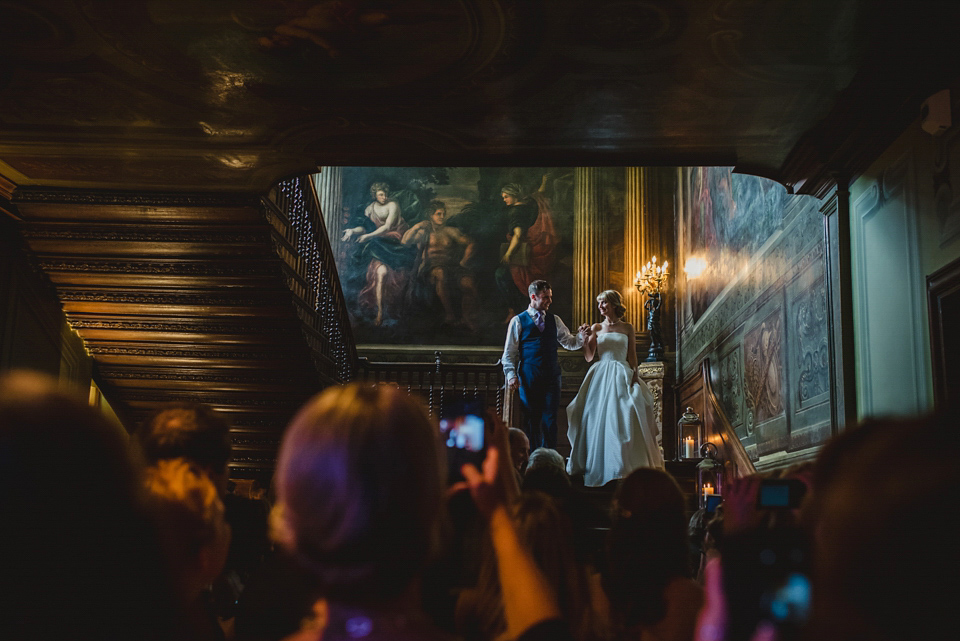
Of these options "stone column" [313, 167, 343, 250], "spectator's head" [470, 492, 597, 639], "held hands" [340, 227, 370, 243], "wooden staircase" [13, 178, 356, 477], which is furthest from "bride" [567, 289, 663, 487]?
"stone column" [313, 167, 343, 250]

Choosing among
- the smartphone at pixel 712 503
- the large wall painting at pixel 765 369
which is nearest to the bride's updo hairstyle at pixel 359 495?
the smartphone at pixel 712 503

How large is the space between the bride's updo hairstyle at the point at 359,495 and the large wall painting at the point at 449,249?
1449 centimetres

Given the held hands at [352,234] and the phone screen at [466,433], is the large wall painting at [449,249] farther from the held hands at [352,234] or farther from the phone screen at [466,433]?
the phone screen at [466,433]

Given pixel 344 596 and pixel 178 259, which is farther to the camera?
pixel 178 259

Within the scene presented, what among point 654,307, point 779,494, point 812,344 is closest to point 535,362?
point 812,344

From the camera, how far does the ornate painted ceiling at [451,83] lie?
5.01 m

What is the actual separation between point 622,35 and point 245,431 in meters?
7.21

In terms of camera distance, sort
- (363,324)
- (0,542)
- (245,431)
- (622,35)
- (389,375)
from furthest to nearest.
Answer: (363,324), (389,375), (245,431), (622,35), (0,542)

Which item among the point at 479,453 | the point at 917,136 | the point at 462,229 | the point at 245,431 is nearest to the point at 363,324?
the point at 462,229

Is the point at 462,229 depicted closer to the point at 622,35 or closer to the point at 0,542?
the point at 622,35

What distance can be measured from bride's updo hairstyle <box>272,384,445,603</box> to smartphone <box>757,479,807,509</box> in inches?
27.6

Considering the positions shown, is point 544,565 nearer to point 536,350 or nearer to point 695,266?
point 536,350

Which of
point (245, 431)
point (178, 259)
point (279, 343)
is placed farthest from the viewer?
point (245, 431)

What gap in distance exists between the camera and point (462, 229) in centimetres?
1600
